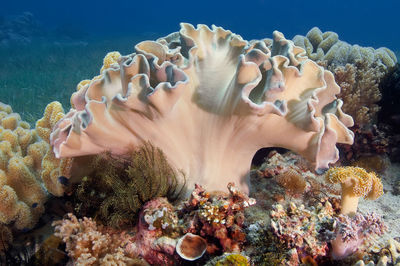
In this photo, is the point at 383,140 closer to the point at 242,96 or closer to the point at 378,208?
the point at 378,208

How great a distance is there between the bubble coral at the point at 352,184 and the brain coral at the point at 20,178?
10.9 ft

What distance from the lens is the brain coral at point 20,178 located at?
10.6 feet

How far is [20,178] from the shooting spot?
11.3ft

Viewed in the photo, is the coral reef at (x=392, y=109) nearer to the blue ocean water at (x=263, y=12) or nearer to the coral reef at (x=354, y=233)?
the coral reef at (x=354, y=233)

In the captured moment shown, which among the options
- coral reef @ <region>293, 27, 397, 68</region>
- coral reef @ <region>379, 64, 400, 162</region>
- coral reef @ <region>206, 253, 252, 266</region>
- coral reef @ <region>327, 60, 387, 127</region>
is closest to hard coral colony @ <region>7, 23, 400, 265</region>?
coral reef @ <region>206, 253, 252, 266</region>

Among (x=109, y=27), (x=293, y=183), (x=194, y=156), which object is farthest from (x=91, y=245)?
(x=109, y=27)

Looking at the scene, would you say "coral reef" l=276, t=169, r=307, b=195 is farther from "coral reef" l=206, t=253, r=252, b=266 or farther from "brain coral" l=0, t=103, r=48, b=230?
"brain coral" l=0, t=103, r=48, b=230

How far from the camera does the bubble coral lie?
105 inches

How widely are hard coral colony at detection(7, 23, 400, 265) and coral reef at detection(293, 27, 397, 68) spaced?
2.78 meters

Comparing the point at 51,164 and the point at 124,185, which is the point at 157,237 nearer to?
the point at 124,185

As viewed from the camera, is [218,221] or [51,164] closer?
[218,221]

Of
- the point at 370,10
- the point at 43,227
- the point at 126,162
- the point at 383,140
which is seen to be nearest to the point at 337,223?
the point at 126,162

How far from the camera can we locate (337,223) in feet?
7.47

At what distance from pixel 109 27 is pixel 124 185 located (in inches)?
2602
